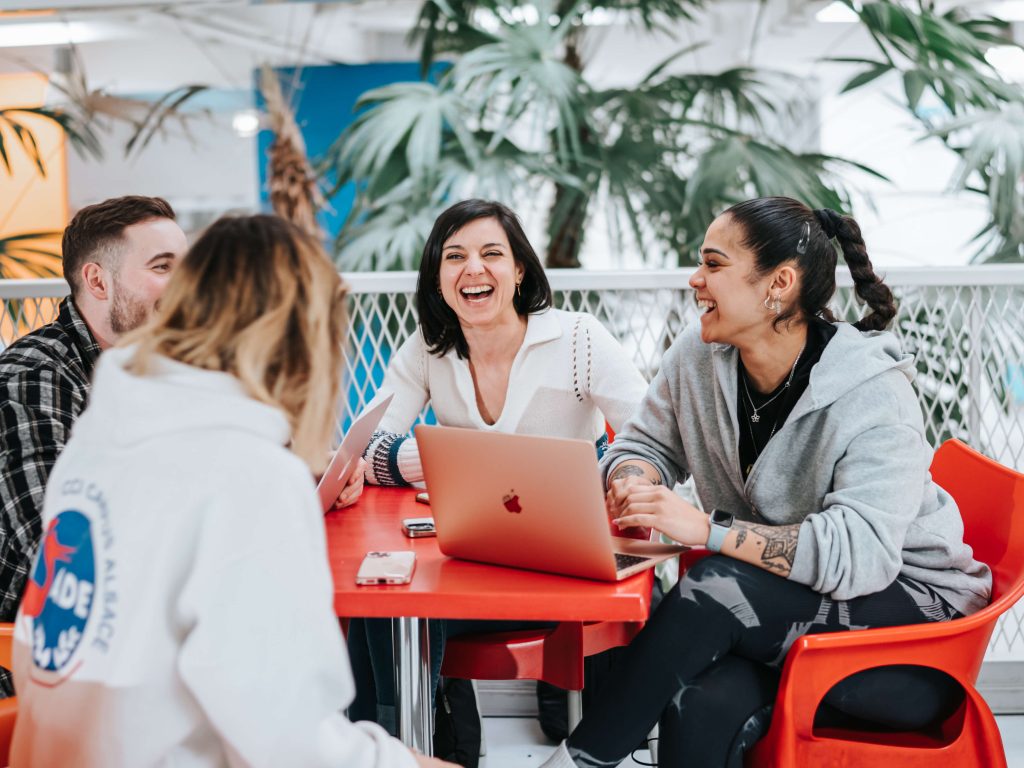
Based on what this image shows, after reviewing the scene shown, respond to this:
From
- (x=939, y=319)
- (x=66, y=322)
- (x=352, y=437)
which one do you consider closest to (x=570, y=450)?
(x=352, y=437)

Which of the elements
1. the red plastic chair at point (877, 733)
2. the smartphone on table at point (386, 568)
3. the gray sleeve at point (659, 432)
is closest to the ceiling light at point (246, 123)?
the gray sleeve at point (659, 432)

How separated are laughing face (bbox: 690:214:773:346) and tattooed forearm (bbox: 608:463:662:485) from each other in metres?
0.28

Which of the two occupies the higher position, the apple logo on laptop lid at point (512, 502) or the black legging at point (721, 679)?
the apple logo on laptop lid at point (512, 502)

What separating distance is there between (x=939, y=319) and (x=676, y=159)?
171 cm

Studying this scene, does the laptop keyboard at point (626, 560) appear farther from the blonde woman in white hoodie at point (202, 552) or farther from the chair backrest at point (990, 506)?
the chair backrest at point (990, 506)

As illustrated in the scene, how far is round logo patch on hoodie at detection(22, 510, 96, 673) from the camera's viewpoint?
97cm

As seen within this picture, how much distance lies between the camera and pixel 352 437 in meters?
1.64

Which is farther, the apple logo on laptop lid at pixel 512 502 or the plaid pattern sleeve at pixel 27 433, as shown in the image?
the plaid pattern sleeve at pixel 27 433

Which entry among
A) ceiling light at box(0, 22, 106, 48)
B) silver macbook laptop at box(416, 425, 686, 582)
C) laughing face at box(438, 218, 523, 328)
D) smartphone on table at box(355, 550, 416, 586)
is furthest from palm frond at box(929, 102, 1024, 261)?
ceiling light at box(0, 22, 106, 48)

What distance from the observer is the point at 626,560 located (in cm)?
147

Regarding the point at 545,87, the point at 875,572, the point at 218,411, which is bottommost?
the point at 875,572

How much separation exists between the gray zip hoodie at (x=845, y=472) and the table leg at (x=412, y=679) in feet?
1.74

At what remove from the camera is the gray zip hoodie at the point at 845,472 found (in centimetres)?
154

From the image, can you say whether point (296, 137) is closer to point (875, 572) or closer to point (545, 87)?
point (545, 87)
